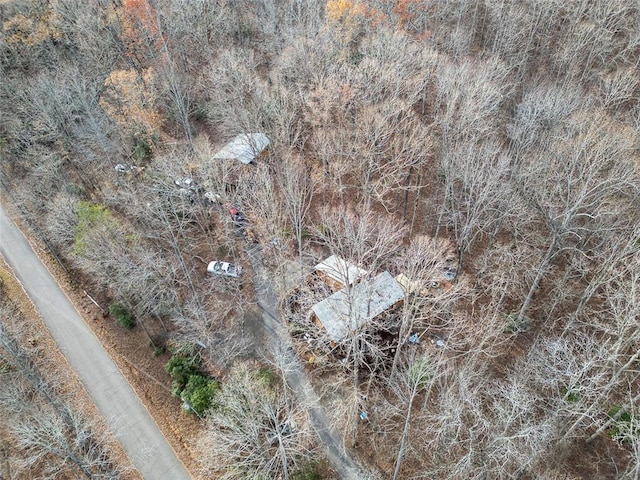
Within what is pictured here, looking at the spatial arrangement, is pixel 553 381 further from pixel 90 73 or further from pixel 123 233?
pixel 90 73

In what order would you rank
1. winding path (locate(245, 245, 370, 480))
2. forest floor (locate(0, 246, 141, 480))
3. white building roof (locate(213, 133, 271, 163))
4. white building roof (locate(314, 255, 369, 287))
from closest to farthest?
white building roof (locate(314, 255, 369, 287)), winding path (locate(245, 245, 370, 480)), forest floor (locate(0, 246, 141, 480)), white building roof (locate(213, 133, 271, 163))

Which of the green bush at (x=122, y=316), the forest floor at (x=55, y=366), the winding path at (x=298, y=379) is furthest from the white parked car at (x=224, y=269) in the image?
the forest floor at (x=55, y=366)

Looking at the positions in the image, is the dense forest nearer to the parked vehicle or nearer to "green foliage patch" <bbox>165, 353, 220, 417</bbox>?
"green foliage patch" <bbox>165, 353, 220, 417</bbox>

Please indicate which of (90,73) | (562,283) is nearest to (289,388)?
(562,283)

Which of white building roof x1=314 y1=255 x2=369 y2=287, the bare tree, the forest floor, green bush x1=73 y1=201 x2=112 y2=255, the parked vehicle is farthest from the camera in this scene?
the parked vehicle

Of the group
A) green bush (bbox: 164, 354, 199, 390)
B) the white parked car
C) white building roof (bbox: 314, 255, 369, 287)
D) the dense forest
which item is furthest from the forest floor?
white building roof (bbox: 314, 255, 369, 287)

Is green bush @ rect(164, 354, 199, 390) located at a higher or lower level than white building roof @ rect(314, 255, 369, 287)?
lower

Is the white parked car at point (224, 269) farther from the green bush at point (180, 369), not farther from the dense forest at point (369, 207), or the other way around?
the green bush at point (180, 369)
